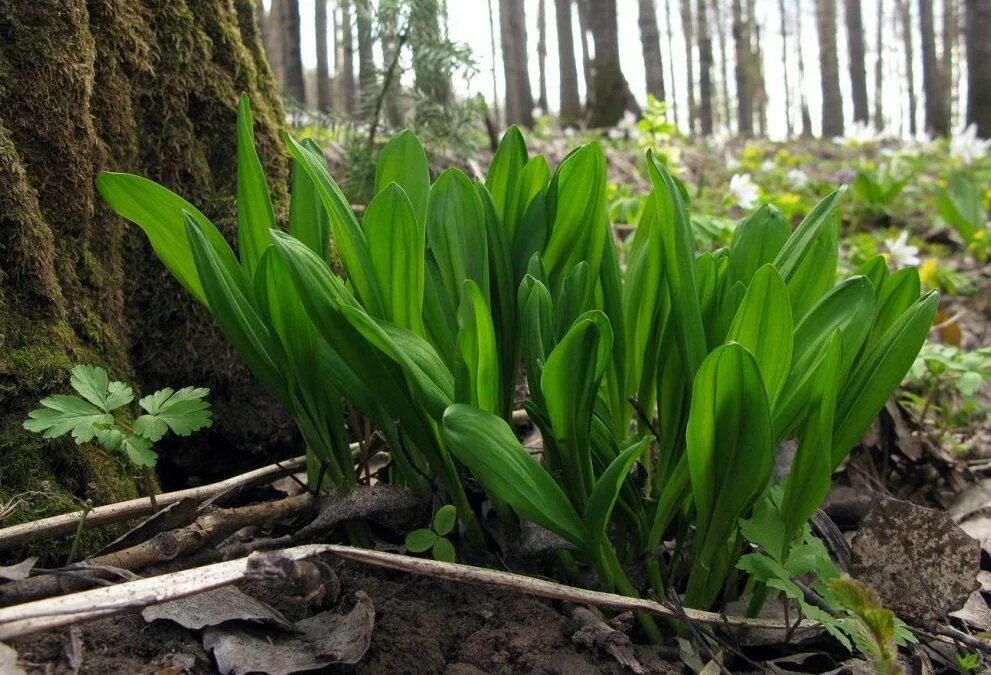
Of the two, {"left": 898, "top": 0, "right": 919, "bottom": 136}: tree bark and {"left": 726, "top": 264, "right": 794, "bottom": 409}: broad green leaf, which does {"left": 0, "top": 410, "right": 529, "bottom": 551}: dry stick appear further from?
{"left": 898, "top": 0, "right": 919, "bottom": 136}: tree bark

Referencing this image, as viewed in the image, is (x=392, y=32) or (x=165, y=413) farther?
(x=392, y=32)

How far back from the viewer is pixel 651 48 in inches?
552

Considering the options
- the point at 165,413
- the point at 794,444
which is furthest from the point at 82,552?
the point at 794,444

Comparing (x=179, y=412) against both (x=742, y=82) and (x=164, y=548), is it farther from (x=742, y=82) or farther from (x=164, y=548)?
(x=742, y=82)

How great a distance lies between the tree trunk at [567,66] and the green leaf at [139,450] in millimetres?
12469

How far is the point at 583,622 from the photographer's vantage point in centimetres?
124

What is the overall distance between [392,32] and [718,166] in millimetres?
6453

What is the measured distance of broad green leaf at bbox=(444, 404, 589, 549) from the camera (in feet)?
3.37

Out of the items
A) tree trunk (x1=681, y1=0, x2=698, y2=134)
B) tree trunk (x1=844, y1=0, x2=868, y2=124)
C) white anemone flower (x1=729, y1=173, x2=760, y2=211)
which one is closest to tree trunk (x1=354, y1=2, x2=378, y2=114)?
white anemone flower (x1=729, y1=173, x2=760, y2=211)

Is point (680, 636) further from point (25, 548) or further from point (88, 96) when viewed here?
point (88, 96)

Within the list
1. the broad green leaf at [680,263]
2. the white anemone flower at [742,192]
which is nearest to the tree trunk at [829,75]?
the white anemone flower at [742,192]

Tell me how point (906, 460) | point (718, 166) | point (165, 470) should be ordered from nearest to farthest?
point (165, 470) < point (906, 460) < point (718, 166)

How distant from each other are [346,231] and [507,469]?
0.42 metres

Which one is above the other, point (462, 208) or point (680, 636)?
point (462, 208)
